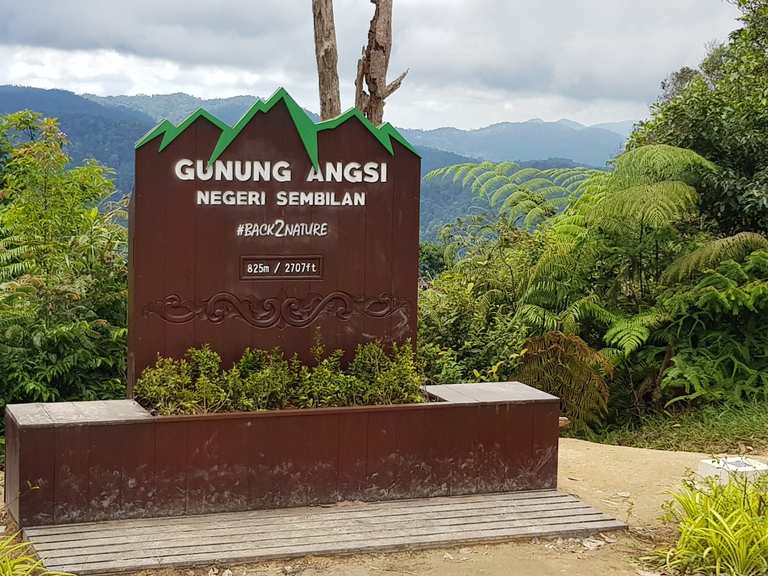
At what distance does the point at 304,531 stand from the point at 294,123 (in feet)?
8.26

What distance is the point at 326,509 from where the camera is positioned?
6.44 metres

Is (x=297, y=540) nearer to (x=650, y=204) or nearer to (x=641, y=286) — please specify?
(x=650, y=204)

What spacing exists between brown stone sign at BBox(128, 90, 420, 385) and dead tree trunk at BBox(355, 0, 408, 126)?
15.6 feet

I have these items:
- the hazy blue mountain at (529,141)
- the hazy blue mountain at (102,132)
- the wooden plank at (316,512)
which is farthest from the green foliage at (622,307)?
the hazy blue mountain at (529,141)

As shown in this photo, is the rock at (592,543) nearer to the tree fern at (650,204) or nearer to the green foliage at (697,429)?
the green foliage at (697,429)

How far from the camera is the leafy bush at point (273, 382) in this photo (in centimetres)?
644

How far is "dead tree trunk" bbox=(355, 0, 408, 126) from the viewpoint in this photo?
38.5 ft

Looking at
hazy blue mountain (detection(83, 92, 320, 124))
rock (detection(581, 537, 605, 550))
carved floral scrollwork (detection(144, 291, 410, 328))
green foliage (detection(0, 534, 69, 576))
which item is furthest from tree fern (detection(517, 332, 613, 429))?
hazy blue mountain (detection(83, 92, 320, 124))

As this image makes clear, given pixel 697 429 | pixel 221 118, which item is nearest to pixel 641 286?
pixel 697 429

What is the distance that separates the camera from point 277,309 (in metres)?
6.92

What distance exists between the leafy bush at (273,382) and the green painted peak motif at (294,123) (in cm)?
125

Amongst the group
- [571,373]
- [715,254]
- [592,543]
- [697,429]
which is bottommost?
[697,429]

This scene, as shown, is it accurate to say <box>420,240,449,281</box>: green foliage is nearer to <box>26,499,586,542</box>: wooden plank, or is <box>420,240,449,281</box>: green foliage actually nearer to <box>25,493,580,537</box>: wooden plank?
<box>25,493,580,537</box>: wooden plank

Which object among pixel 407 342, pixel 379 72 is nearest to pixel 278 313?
pixel 407 342
